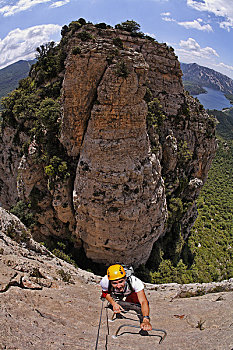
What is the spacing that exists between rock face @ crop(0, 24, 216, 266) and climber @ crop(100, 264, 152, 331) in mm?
13213

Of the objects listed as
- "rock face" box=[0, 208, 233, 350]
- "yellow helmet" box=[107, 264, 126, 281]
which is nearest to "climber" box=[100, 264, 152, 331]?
"yellow helmet" box=[107, 264, 126, 281]

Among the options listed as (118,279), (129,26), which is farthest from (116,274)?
(129,26)

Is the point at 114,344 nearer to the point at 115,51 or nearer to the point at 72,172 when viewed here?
the point at 72,172

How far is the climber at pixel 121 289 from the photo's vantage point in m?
5.63

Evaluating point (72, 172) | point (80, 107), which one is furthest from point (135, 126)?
point (72, 172)

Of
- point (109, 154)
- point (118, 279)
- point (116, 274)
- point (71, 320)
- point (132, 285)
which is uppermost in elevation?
point (116, 274)

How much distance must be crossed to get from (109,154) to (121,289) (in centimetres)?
1422

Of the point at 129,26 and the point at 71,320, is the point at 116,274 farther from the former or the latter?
the point at 129,26

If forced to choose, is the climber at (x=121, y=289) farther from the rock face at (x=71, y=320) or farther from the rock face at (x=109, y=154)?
the rock face at (x=109, y=154)

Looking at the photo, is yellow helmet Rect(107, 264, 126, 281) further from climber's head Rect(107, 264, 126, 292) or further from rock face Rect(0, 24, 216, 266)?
rock face Rect(0, 24, 216, 266)

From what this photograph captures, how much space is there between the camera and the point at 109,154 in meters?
18.8

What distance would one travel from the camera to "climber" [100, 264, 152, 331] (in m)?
5.63

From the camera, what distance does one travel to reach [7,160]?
2867 centimetres

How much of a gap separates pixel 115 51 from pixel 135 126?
22.8 feet
